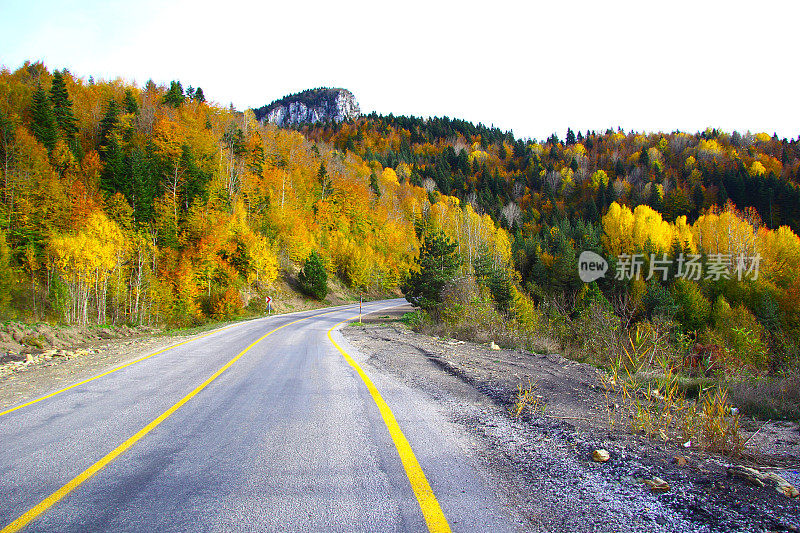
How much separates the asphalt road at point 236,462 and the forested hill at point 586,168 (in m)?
88.3

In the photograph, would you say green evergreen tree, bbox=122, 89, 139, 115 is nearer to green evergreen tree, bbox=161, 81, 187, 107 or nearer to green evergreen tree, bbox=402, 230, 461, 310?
green evergreen tree, bbox=161, 81, 187, 107

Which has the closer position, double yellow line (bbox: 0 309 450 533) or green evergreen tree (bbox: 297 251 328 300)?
double yellow line (bbox: 0 309 450 533)

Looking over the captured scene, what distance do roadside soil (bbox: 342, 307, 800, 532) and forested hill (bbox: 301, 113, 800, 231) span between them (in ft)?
286

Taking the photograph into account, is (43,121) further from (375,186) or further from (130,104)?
(375,186)

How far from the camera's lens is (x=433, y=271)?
696 inches

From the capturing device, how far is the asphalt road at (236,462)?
2451 millimetres

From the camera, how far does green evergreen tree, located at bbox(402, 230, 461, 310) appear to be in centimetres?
1736

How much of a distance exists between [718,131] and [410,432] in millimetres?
163619

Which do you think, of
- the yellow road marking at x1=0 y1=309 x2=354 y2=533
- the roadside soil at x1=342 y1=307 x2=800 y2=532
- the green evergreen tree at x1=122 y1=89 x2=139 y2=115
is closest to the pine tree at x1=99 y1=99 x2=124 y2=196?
the green evergreen tree at x1=122 y1=89 x2=139 y2=115

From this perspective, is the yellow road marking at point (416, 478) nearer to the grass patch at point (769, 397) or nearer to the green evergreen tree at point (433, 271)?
the grass patch at point (769, 397)

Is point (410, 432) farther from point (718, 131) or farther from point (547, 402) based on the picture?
point (718, 131)

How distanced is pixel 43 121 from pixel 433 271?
4342 cm

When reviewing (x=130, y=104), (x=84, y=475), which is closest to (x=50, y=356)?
(x=84, y=475)

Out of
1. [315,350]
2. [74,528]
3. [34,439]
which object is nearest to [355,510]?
[74,528]
